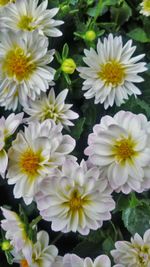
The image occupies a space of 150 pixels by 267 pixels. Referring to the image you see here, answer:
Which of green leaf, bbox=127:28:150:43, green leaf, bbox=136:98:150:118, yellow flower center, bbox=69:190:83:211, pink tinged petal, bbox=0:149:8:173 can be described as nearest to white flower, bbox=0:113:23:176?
pink tinged petal, bbox=0:149:8:173

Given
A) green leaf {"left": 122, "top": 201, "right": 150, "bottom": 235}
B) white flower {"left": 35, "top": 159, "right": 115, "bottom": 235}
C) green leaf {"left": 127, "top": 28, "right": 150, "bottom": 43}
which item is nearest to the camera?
white flower {"left": 35, "top": 159, "right": 115, "bottom": 235}

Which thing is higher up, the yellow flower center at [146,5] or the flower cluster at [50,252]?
the yellow flower center at [146,5]

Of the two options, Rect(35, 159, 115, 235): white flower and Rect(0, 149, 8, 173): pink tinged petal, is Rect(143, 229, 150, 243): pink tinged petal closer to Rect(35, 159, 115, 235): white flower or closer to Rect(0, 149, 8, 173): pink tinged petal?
Rect(35, 159, 115, 235): white flower

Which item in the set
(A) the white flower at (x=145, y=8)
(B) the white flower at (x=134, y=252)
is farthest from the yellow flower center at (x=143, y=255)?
(A) the white flower at (x=145, y=8)

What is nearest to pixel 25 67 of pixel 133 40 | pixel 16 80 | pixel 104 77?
pixel 16 80

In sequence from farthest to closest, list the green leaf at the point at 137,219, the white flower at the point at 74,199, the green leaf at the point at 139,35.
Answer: the green leaf at the point at 139,35, the green leaf at the point at 137,219, the white flower at the point at 74,199

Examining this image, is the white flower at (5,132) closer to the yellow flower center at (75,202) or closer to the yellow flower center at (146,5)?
the yellow flower center at (75,202)
